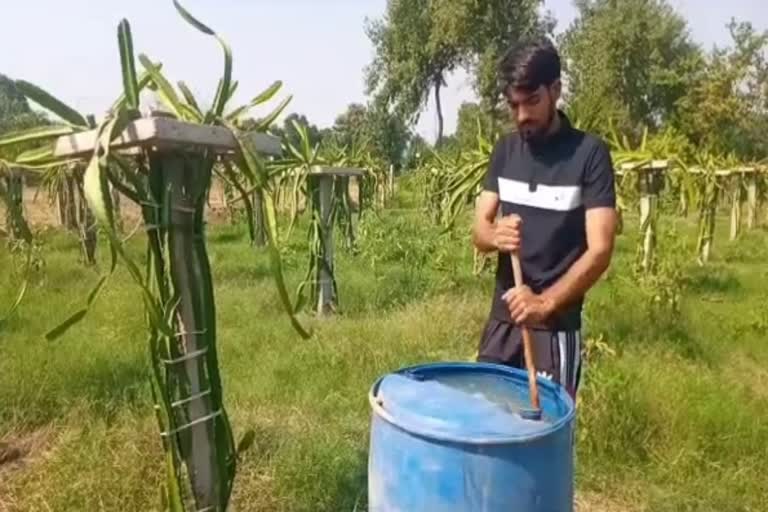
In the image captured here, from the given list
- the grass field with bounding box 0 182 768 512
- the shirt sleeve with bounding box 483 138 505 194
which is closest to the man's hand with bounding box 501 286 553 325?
the shirt sleeve with bounding box 483 138 505 194

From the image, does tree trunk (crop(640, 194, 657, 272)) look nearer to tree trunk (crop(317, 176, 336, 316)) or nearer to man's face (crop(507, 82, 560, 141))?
tree trunk (crop(317, 176, 336, 316))

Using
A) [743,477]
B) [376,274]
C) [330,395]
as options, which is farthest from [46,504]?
[376,274]

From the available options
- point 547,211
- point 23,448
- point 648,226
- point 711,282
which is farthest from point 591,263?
point 711,282

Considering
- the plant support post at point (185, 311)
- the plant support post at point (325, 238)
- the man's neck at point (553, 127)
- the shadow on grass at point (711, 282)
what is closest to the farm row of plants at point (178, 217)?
the plant support post at point (185, 311)

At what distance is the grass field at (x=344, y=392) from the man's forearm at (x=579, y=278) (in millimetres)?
987

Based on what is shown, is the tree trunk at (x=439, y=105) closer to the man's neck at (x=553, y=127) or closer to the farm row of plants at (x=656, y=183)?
the farm row of plants at (x=656, y=183)

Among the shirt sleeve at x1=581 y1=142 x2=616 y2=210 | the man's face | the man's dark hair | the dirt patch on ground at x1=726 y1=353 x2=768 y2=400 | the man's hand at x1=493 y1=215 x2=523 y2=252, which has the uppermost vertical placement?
the man's dark hair

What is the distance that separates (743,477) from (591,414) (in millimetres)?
560

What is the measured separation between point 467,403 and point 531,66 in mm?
860

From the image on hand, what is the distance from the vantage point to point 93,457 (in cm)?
254

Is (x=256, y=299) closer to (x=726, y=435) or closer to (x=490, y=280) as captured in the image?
(x=490, y=280)

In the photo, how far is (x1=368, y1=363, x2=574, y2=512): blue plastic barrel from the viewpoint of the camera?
1341mm

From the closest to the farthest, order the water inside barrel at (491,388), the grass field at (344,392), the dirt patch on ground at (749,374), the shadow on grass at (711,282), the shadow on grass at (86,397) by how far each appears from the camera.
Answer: the water inside barrel at (491,388) → the grass field at (344,392) → the shadow on grass at (86,397) → the dirt patch on ground at (749,374) → the shadow on grass at (711,282)

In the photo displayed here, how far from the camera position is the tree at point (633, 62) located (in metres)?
24.0
